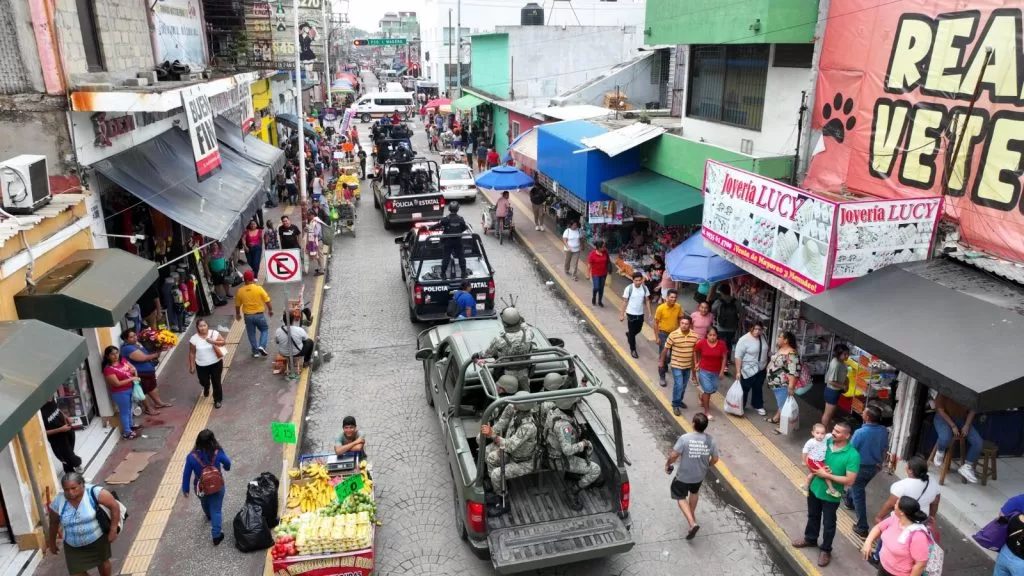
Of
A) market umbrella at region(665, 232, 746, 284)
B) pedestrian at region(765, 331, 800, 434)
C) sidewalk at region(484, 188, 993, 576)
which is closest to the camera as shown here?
sidewalk at region(484, 188, 993, 576)

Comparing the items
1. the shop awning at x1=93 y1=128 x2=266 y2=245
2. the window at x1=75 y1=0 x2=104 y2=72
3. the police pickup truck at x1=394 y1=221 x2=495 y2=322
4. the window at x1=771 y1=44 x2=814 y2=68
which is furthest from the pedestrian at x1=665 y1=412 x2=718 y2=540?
the window at x1=75 y1=0 x2=104 y2=72

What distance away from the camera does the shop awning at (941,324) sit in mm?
5949

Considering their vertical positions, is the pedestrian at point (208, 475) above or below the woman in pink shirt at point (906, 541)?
below

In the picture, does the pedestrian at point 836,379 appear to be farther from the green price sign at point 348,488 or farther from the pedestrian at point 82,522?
the pedestrian at point 82,522

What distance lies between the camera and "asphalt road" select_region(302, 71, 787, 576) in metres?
7.03

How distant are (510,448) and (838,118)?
668 cm

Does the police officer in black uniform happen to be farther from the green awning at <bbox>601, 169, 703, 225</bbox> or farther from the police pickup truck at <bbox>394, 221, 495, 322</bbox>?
the green awning at <bbox>601, 169, 703, 225</bbox>

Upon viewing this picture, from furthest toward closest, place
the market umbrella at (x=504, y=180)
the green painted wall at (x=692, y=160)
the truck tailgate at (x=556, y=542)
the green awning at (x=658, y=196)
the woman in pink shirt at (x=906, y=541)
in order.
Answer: the market umbrella at (x=504, y=180)
the green awning at (x=658, y=196)
the green painted wall at (x=692, y=160)
the truck tailgate at (x=556, y=542)
the woman in pink shirt at (x=906, y=541)

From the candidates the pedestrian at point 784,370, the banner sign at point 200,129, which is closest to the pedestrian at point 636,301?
the pedestrian at point 784,370

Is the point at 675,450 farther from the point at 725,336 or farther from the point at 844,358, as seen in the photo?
the point at 725,336

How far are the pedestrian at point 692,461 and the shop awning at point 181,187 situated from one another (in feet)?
24.6

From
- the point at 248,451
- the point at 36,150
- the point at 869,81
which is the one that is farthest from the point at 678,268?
the point at 36,150

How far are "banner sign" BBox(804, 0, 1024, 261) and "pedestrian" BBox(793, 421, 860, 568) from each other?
2.79m

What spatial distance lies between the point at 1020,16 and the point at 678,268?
518cm
